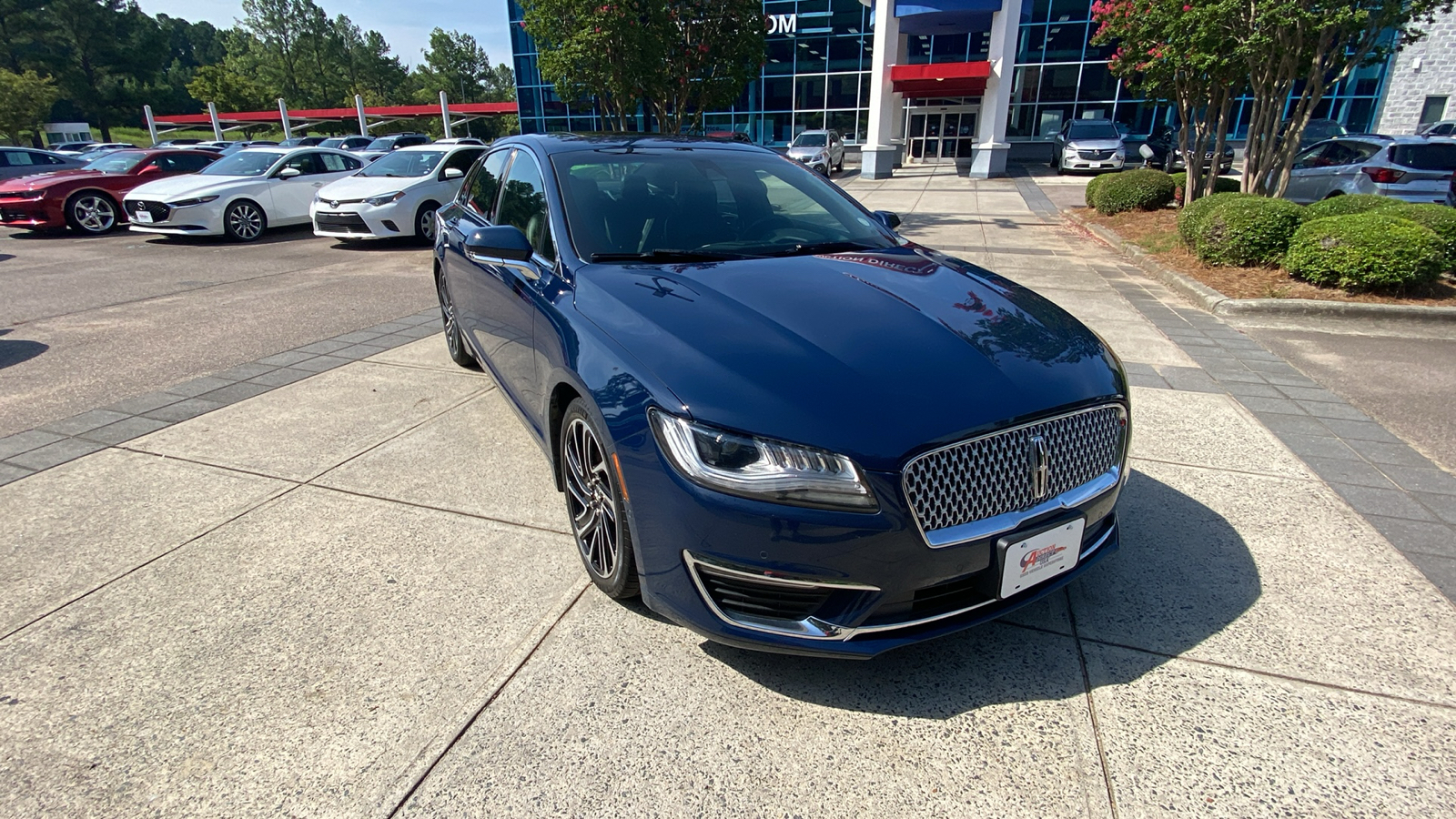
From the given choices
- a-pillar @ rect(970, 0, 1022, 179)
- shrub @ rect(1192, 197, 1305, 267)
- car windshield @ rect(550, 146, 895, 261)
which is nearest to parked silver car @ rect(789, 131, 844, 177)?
a-pillar @ rect(970, 0, 1022, 179)

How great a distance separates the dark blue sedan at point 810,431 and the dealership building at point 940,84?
23375 millimetres

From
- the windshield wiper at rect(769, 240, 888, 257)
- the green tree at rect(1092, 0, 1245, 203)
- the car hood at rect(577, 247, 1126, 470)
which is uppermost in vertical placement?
the green tree at rect(1092, 0, 1245, 203)

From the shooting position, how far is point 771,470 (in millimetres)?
2023

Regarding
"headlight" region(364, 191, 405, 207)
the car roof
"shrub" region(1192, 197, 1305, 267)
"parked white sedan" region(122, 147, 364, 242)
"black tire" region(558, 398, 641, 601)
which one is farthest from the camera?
"parked white sedan" region(122, 147, 364, 242)

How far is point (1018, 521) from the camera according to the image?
2168 mm

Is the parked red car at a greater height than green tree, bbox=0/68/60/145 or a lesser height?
lesser

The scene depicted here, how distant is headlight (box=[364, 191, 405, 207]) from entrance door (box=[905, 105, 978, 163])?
25.7 meters

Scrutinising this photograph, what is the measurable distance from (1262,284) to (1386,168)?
5467 mm

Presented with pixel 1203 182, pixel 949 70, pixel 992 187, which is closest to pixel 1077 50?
pixel 949 70

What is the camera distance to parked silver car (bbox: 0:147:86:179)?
15930mm

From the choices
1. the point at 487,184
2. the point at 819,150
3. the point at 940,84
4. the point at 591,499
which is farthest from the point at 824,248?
the point at 940,84

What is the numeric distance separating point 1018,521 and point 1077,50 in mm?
35757

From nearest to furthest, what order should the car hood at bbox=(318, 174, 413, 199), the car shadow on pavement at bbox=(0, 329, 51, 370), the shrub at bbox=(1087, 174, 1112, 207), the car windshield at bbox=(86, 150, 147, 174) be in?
1. the car shadow on pavement at bbox=(0, 329, 51, 370)
2. the car hood at bbox=(318, 174, 413, 199)
3. the shrub at bbox=(1087, 174, 1112, 207)
4. the car windshield at bbox=(86, 150, 147, 174)

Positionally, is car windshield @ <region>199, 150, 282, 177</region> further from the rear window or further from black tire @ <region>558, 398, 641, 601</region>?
the rear window
